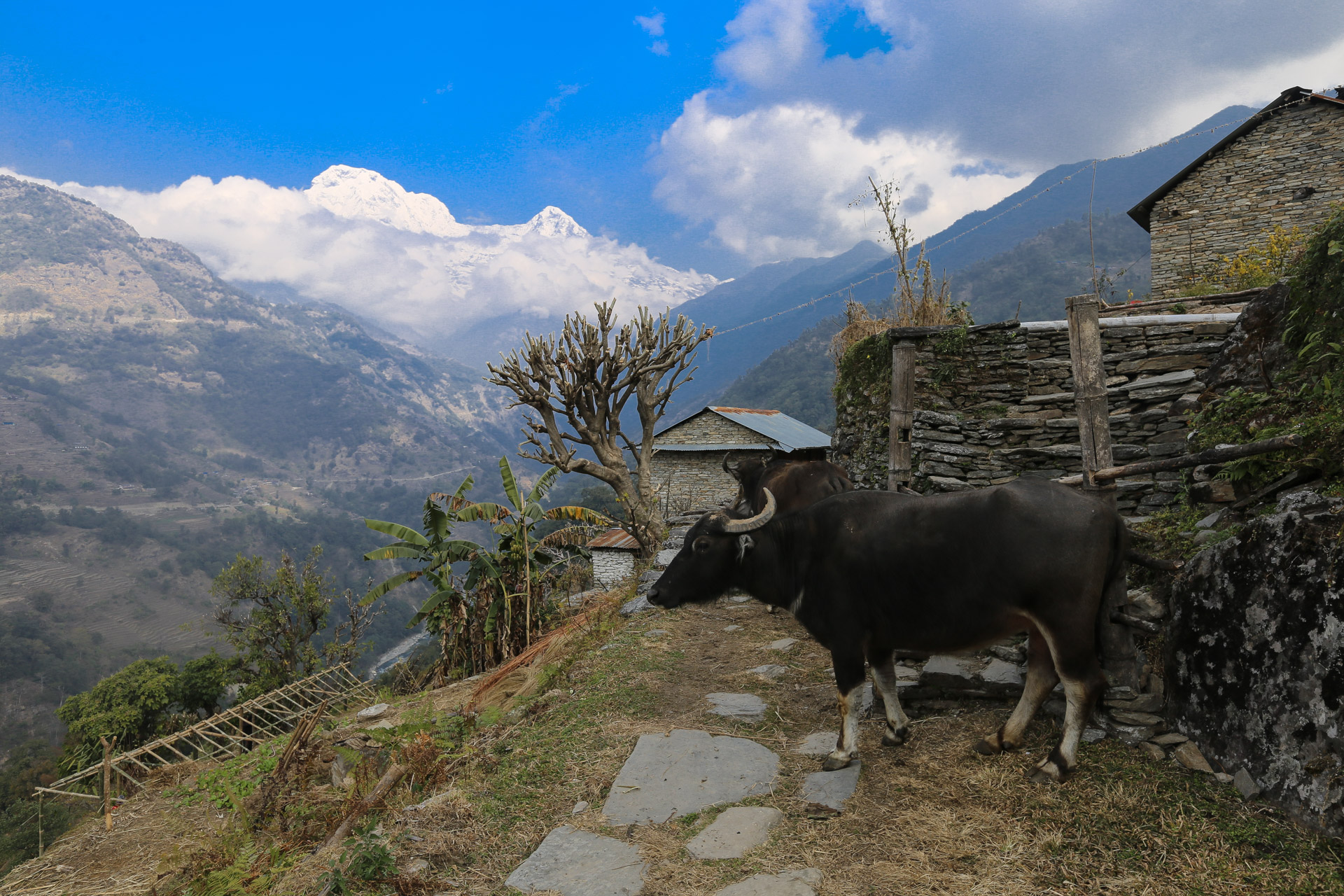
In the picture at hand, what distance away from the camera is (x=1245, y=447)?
3.81m

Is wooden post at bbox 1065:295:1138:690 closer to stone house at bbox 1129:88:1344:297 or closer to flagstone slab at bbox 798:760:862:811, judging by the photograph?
flagstone slab at bbox 798:760:862:811

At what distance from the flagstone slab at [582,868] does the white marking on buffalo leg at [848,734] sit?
55.2 inches

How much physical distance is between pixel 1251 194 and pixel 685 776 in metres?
19.0

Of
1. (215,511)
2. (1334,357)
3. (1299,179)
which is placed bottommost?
(215,511)

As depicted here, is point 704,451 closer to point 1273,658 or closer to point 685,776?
point 685,776

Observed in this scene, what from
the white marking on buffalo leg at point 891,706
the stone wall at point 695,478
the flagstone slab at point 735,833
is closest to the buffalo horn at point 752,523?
the white marking on buffalo leg at point 891,706

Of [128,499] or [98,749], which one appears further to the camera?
[128,499]

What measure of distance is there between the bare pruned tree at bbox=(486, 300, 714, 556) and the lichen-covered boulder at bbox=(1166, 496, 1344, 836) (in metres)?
13.3

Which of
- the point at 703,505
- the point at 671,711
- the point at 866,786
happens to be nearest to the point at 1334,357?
the point at 866,786

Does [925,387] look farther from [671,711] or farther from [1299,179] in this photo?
[1299,179]

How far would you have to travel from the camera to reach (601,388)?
17.5 m

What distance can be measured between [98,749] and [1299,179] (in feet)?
113

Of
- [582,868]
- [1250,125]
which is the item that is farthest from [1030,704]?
[1250,125]

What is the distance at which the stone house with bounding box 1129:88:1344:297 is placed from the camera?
1448cm
